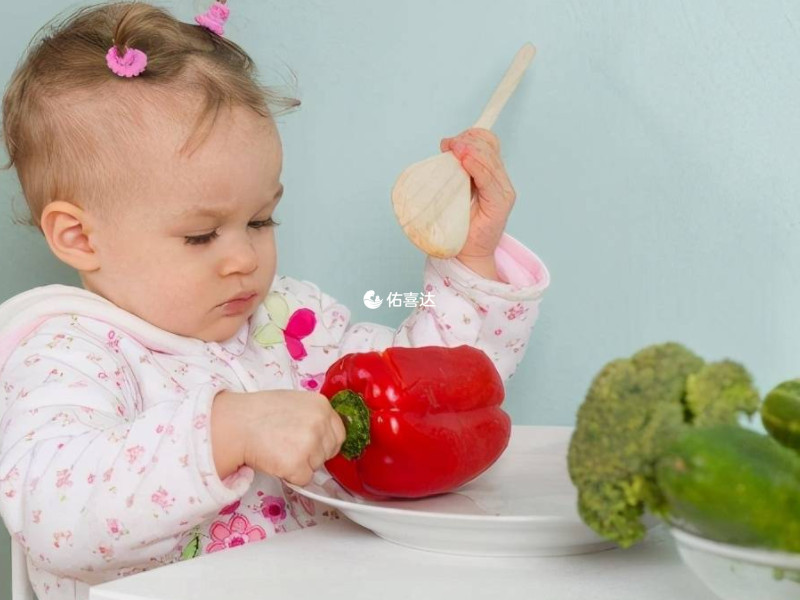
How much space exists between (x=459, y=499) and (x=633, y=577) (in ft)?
0.71

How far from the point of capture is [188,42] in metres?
1.10

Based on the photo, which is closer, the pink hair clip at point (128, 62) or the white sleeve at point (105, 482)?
the white sleeve at point (105, 482)

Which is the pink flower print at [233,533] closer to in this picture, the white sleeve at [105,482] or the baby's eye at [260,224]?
the white sleeve at [105,482]

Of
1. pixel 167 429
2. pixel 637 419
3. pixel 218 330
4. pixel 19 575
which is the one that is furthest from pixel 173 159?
pixel 637 419

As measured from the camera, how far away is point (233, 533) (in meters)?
1.02

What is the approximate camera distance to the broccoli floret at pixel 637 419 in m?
0.53

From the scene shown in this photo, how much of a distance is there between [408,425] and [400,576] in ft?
0.52

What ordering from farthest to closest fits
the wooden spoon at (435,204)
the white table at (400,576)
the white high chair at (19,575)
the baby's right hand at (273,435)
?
the wooden spoon at (435,204) < the white high chair at (19,575) < the baby's right hand at (273,435) < the white table at (400,576)

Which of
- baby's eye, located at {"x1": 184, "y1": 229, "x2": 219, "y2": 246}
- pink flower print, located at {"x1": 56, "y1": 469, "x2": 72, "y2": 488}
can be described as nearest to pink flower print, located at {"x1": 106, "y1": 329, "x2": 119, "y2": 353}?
baby's eye, located at {"x1": 184, "y1": 229, "x2": 219, "y2": 246}

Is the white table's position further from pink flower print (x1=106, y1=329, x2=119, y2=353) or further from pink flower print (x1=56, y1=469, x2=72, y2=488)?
pink flower print (x1=106, y1=329, x2=119, y2=353)

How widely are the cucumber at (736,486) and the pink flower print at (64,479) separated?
492 mm

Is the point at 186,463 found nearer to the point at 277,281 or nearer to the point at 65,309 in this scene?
the point at 65,309

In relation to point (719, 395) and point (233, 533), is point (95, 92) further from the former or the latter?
point (719, 395)

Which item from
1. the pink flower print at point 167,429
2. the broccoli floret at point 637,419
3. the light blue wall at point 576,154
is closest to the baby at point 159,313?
the pink flower print at point 167,429
